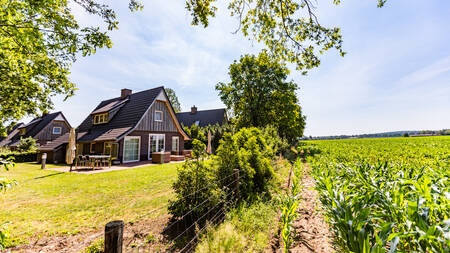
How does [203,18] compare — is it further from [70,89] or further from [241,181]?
[70,89]

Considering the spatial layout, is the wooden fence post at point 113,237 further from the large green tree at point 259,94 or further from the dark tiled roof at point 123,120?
the large green tree at point 259,94

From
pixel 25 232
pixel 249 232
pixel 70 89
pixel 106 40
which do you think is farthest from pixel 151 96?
pixel 249 232

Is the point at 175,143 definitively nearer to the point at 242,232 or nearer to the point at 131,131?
the point at 131,131

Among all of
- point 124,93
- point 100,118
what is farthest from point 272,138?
point 124,93

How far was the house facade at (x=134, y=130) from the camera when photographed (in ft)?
49.0

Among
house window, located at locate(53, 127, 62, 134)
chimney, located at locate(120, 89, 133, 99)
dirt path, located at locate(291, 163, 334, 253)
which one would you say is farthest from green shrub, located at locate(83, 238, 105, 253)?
house window, located at locate(53, 127, 62, 134)

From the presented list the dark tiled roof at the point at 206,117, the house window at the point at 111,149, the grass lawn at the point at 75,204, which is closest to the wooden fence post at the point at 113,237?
the grass lawn at the point at 75,204

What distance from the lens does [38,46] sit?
5848mm

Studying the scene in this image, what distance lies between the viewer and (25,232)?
12.7 ft

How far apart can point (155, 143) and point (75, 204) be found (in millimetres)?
12174

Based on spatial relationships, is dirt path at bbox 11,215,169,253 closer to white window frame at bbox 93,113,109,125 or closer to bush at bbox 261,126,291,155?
bush at bbox 261,126,291,155

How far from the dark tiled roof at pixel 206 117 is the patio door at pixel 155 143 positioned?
12.5 m

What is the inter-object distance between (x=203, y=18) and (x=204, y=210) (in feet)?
15.8

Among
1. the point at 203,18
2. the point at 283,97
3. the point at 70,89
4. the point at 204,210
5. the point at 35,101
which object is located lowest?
the point at 204,210
